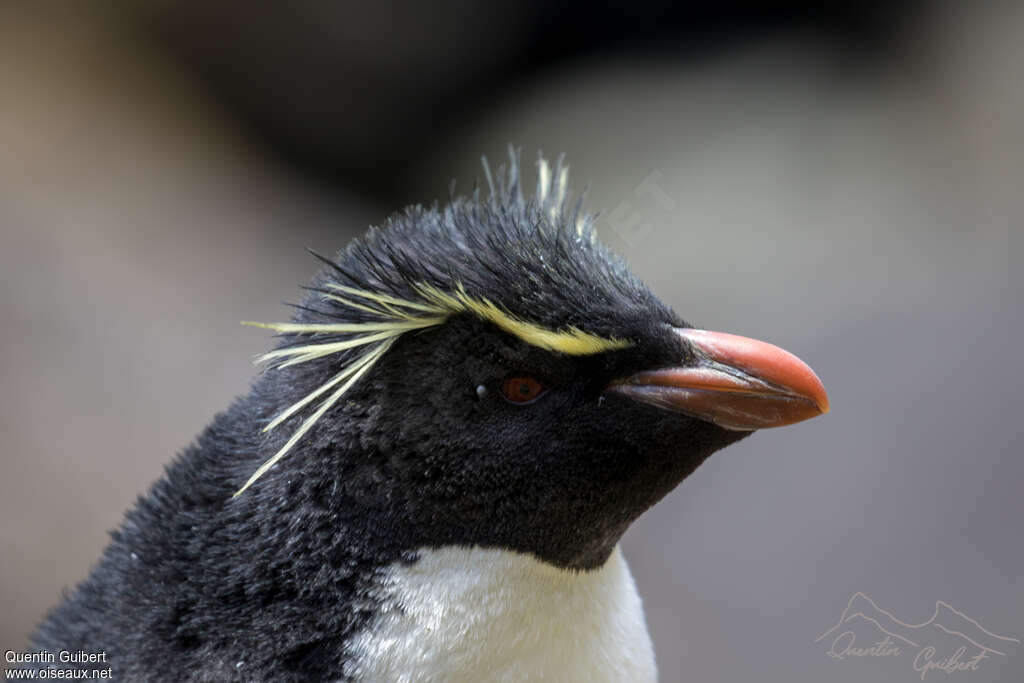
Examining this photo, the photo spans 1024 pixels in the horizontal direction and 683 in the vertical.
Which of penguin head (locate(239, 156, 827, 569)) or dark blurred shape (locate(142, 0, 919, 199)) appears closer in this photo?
penguin head (locate(239, 156, 827, 569))

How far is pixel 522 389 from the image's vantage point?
1229 millimetres

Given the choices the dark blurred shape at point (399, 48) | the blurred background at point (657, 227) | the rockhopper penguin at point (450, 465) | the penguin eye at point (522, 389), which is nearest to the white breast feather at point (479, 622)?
the rockhopper penguin at point (450, 465)

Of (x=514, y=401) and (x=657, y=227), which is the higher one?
(x=657, y=227)

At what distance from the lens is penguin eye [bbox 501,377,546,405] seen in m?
1.23

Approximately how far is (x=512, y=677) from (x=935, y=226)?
2.94 m

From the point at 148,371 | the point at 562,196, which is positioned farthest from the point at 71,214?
the point at 562,196

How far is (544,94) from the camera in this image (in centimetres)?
466

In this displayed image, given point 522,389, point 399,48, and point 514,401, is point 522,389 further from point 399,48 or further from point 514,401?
point 399,48

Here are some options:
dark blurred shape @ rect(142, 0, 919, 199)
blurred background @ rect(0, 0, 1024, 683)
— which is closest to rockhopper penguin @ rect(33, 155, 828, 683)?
blurred background @ rect(0, 0, 1024, 683)

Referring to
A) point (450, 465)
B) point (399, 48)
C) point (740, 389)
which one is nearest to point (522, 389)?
point (450, 465)

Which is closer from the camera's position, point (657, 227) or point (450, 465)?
point (450, 465)

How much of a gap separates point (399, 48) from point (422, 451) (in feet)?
11.7

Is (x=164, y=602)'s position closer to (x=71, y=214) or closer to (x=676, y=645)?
(x=676, y=645)

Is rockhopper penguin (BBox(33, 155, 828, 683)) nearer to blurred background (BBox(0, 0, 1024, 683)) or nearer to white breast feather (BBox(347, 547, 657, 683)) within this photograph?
white breast feather (BBox(347, 547, 657, 683))
